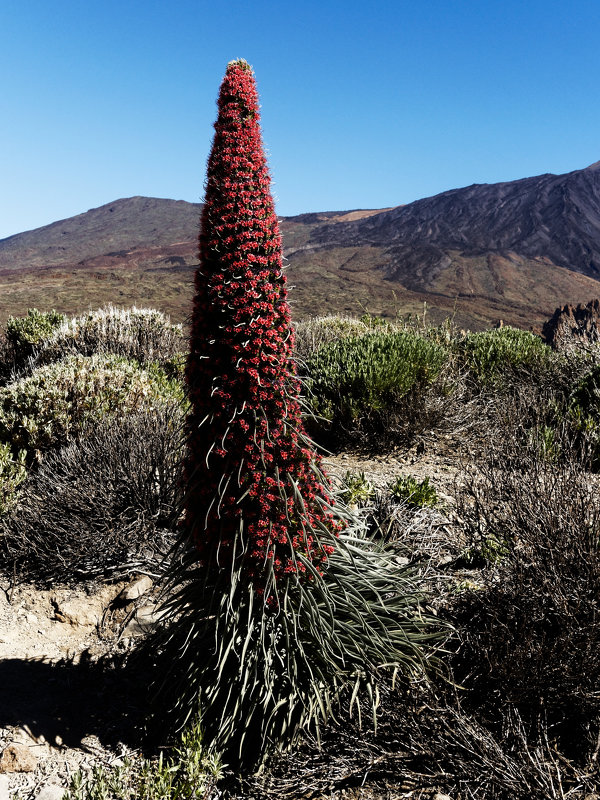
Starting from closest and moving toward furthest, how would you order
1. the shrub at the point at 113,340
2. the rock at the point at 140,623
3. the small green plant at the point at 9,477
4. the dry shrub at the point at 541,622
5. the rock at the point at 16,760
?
the dry shrub at the point at 541,622 < the rock at the point at 16,760 < the rock at the point at 140,623 < the small green plant at the point at 9,477 < the shrub at the point at 113,340

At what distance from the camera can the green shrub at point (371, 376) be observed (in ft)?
19.2

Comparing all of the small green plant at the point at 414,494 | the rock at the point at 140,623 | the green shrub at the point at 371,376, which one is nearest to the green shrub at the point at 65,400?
the green shrub at the point at 371,376

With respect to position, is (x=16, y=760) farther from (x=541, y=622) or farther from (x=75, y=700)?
(x=541, y=622)

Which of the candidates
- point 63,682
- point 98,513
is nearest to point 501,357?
point 98,513

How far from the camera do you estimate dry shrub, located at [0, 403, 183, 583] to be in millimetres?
4195

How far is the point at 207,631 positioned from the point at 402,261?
2868 inches

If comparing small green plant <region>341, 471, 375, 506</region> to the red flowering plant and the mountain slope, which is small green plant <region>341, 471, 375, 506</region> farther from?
the mountain slope

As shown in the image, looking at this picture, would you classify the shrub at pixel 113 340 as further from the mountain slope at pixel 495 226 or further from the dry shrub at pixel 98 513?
the mountain slope at pixel 495 226

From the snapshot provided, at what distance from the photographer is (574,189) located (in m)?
99.1

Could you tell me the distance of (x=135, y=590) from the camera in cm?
386

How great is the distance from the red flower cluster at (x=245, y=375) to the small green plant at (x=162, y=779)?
2.43ft

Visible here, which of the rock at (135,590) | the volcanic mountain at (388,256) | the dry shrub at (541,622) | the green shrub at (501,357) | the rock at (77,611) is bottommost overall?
the rock at (77,611)

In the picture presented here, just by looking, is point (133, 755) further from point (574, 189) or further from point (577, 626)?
point (574, 189)

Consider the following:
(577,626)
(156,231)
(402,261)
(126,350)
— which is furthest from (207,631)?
(156,231)
